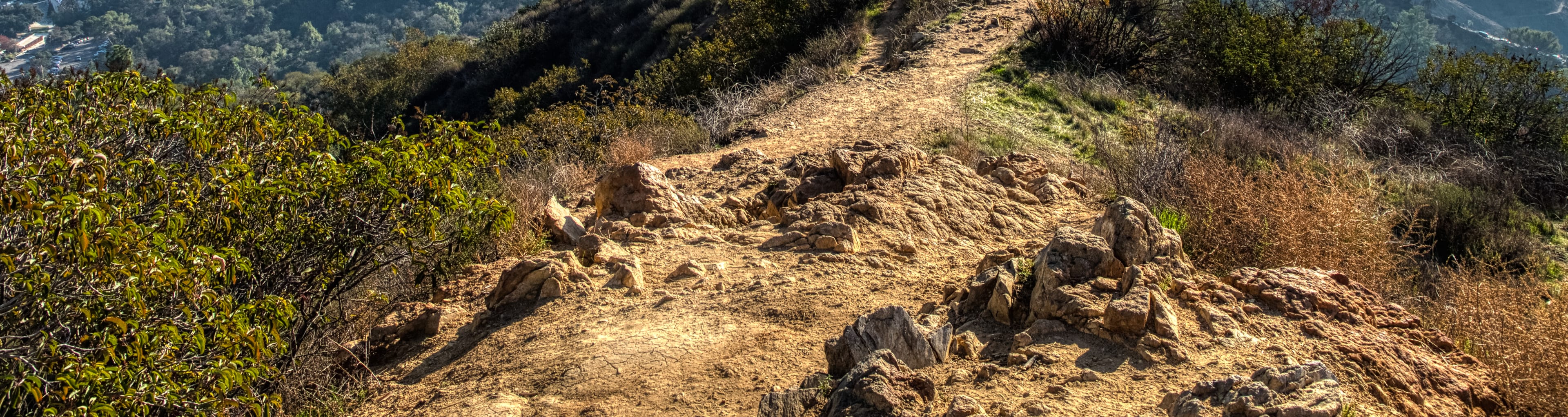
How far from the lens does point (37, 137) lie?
2793mm

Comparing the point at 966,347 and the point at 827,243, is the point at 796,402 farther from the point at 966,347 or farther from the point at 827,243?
the point at 827,243

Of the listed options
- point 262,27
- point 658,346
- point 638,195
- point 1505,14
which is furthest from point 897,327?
point 262,27

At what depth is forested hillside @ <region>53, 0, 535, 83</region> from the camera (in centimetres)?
6656

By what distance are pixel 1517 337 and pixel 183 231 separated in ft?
15.0

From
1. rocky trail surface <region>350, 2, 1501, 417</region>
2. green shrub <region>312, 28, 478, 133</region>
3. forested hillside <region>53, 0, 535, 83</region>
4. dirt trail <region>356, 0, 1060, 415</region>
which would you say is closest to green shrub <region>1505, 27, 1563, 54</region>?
green shrub <region>312, 28, 478, 133</region>

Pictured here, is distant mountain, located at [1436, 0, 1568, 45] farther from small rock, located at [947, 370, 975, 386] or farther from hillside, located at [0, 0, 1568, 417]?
small rock, located at [947, 370, 975, 386]

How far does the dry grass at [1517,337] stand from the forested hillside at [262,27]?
68.1m

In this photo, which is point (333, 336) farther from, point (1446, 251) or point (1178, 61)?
point (1178, 61)

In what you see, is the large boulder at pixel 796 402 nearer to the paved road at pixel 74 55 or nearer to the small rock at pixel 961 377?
the small rock at pixel 961 377

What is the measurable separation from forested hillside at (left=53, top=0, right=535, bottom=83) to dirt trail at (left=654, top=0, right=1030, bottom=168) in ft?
196

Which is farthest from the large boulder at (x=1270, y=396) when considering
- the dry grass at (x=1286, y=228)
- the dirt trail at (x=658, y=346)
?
the dry grass at (x=1286, y=228)

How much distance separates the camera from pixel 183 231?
311 centimetres

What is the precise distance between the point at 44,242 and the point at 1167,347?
3.32 metres

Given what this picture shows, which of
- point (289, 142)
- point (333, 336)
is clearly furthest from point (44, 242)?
point (333, 336)
